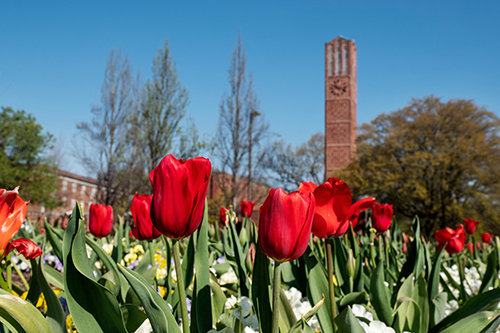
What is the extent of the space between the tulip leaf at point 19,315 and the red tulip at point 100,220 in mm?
1018

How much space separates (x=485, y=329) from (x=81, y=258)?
86 centimetres

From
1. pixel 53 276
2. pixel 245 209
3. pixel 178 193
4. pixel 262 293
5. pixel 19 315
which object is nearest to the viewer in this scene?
pixel 19 315

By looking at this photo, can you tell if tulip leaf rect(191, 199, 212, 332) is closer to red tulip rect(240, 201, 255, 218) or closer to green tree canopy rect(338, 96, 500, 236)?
red tulip rect(240, 201, 255, 218)

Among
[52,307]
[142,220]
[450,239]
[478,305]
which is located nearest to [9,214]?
[52,307]

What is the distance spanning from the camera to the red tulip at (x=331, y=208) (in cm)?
92

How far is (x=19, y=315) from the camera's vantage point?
1.94 feet

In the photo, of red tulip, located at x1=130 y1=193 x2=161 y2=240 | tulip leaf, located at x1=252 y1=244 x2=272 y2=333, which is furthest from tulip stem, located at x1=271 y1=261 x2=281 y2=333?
red tulip, located at x1=130 y1=193 x2=161 y2=240

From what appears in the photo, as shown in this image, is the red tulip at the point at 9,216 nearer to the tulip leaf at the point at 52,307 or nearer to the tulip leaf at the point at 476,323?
the tulip leaf at the point at 52,307

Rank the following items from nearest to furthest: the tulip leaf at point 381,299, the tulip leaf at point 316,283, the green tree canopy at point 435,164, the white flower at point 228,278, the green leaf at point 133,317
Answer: the green leaf at point 133,317 < the tulip leaf at point 316,283 < the tulip leaf at point 381,299 < the white flower at point 228,278 < the green tree canopy at point 435,164

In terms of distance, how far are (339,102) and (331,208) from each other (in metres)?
25.5

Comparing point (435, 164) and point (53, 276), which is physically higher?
point (435, 164)

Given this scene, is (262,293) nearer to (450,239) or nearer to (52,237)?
(52,237)

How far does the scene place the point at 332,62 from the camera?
25703 mm

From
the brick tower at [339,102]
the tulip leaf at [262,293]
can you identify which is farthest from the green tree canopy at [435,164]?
the tulip leaf at [262,293]
